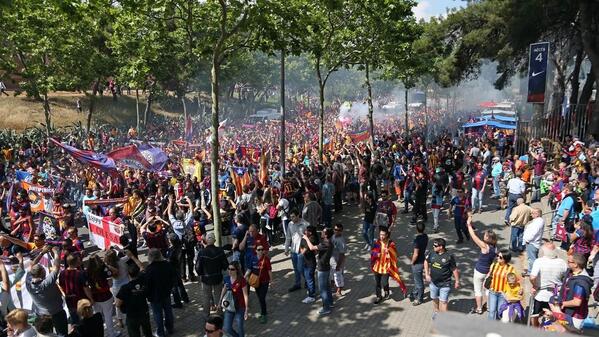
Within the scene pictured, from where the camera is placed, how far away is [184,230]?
32.8ft

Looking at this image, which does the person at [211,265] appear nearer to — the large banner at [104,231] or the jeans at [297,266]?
the jeans at [297,266]

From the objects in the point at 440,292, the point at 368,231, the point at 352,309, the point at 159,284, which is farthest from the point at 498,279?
the point at 159,284

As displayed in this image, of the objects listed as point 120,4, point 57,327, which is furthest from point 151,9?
point 57,327

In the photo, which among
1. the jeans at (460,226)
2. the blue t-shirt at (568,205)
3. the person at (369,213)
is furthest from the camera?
the jeans at (460,226)

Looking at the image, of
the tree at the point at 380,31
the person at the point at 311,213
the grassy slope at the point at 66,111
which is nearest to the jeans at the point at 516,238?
the person at the point at 311,213

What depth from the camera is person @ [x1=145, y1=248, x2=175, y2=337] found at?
734cm

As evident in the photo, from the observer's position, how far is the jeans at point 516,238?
1062cm

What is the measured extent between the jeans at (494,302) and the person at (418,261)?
55.8 inches

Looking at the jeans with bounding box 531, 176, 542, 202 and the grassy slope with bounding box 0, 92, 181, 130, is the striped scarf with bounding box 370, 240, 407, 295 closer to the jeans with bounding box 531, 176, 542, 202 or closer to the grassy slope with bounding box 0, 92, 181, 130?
the jeans with bounding box 531, 176, 542, 202

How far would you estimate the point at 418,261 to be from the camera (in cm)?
845

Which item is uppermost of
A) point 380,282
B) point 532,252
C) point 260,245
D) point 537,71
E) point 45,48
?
point 45,48

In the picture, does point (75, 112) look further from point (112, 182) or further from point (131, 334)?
point (131, 334)

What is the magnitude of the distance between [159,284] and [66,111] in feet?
135

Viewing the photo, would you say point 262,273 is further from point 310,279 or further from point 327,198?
point 327,198
